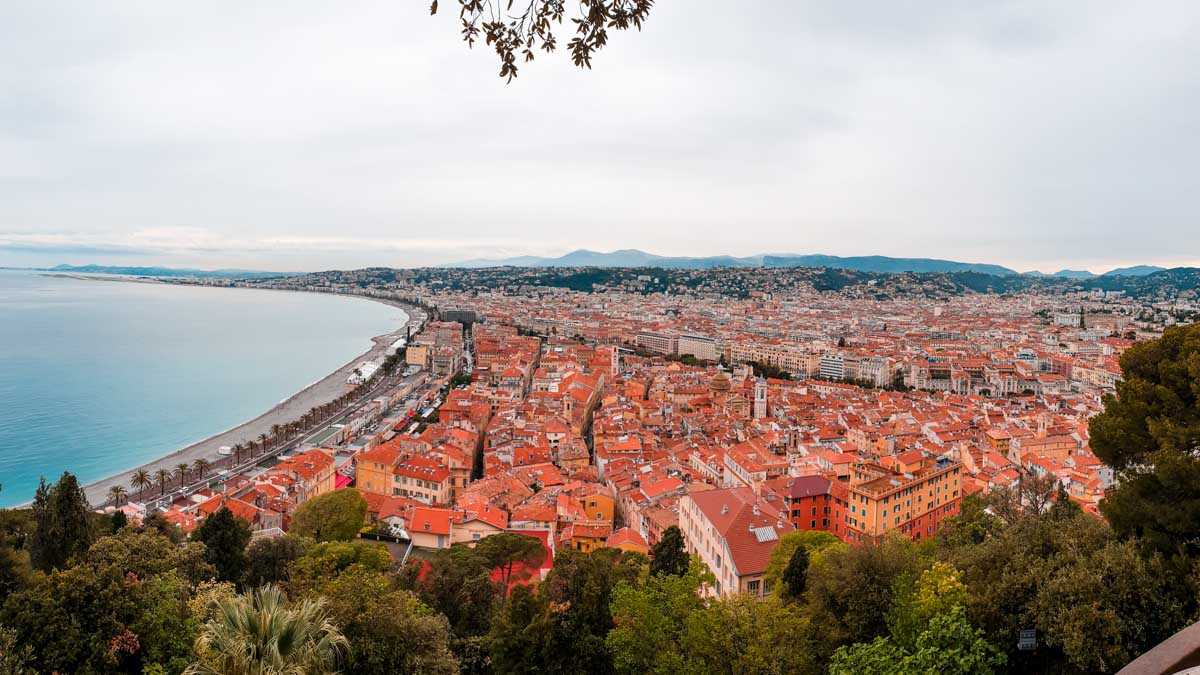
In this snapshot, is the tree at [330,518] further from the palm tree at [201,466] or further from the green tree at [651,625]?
the green tree at [651,625]

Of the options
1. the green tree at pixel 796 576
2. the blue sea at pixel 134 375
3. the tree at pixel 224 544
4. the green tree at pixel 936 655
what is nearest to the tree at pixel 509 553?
the tree at pixel 224 544

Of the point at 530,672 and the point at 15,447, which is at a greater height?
the point at 530,672

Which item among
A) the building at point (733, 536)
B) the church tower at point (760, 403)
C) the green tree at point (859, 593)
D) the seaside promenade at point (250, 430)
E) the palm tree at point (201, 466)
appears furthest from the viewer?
the church tower at point (760, 403)

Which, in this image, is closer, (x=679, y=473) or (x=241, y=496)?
(x=241, y=496)

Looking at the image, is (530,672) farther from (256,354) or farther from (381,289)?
(381,289)

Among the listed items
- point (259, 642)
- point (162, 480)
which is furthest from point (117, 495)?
point (259, 642)

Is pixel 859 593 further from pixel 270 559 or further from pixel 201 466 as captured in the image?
pixel 201 466

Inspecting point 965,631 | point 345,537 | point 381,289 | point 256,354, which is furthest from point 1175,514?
point 381,289
